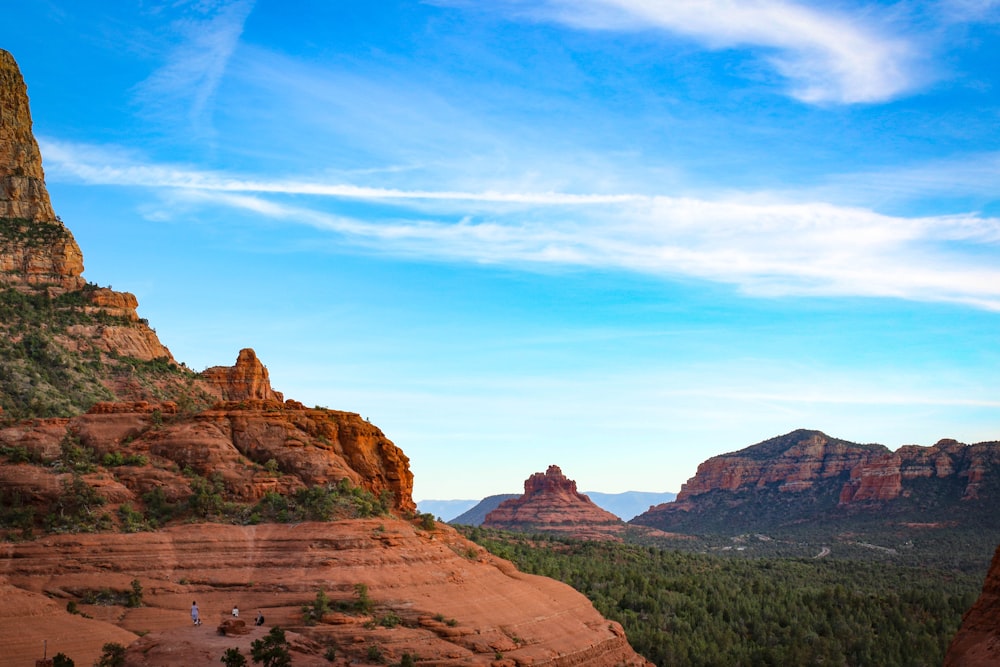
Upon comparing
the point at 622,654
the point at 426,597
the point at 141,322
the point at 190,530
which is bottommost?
the point at 622,654

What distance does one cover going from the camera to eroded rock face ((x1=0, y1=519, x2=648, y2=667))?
37.9 meters

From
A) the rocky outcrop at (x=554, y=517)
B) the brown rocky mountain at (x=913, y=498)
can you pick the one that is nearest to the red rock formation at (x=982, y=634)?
the brown rocky mountain at (x=913, y=498)

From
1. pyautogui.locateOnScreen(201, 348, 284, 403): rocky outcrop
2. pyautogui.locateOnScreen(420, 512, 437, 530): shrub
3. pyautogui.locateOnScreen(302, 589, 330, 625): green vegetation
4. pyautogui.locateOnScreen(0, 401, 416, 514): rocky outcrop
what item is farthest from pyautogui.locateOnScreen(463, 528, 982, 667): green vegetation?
pyautogui.locateOnScreen(302, 589, 330, 625): green vegetation

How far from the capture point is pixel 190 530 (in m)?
Result: 44.9

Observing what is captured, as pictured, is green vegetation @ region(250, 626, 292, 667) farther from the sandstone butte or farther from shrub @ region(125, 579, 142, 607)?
shrub @ region(125, 579, 142, 607)

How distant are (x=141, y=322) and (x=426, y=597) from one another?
49356mm

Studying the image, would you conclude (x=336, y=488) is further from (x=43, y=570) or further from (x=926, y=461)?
(x=926, y=461)

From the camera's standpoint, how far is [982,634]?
25719mm

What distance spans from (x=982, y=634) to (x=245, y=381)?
6694 centimetres

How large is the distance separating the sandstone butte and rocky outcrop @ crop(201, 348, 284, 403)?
24.8m

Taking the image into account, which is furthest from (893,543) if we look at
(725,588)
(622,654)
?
(622,654)

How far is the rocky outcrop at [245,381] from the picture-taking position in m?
82.4

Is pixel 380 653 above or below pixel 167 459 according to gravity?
below

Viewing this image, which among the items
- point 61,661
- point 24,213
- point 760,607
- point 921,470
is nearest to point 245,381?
point 24,213
